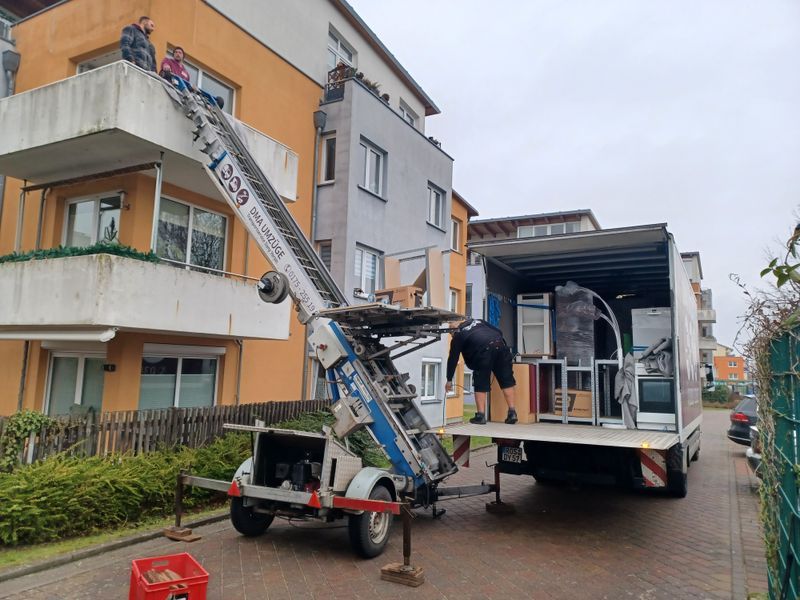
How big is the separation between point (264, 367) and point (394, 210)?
252 inches

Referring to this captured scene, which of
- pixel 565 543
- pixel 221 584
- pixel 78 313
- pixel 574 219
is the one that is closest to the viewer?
pixel 221 584

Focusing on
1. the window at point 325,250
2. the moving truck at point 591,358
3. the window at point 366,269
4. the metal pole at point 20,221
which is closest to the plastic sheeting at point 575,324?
the moving truck at point 591,358

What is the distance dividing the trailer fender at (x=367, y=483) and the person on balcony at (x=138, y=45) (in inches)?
280

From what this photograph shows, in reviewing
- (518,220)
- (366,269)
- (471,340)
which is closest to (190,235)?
(366,269)

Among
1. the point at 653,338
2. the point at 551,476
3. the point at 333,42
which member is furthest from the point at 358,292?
the point at 333,42

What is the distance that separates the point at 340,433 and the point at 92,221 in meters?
6.91

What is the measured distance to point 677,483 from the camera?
29.6 ft

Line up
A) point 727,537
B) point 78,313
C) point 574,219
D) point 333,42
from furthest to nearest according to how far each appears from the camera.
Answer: point 574,219
point 333,42
point 78,313
point 727,537

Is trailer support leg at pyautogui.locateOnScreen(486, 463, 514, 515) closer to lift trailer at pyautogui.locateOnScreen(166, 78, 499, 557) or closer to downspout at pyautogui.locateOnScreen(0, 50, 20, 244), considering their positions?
lift trailer at pyautogui.locateOnScreen(166, 78, 499, 557)

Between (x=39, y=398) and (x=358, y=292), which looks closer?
(x=358, y=292)

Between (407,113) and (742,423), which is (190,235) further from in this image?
(742,423)

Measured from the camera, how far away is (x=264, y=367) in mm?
12609

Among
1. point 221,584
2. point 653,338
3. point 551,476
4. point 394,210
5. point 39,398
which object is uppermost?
point 394,210

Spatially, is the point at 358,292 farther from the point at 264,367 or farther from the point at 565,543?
the point at 264,367
